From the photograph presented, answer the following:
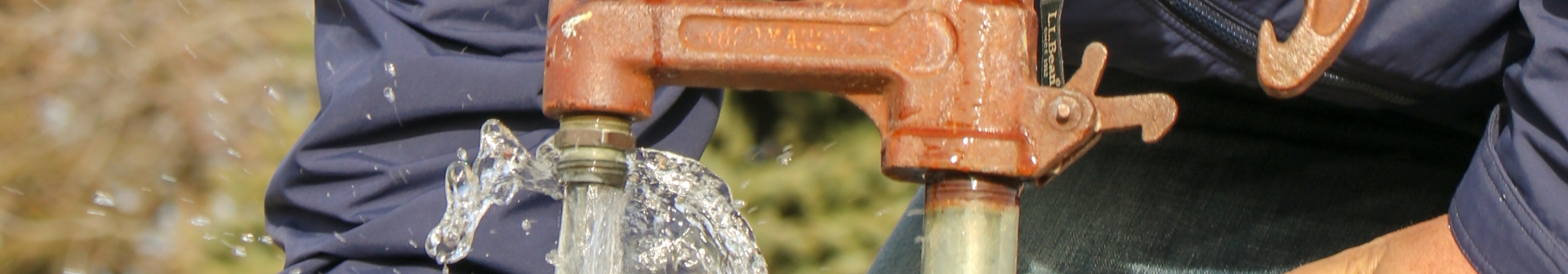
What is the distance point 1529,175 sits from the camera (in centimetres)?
108

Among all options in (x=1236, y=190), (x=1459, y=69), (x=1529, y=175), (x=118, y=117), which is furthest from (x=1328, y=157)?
(x=118, y=117)

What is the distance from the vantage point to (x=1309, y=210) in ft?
5.30

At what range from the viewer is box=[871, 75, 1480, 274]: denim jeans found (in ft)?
5.08

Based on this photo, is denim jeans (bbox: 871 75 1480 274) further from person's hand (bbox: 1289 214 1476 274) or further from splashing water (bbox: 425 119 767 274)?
splashing water (bbox: 425 119 767 274)

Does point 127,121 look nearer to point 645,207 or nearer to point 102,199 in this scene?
point 102,199

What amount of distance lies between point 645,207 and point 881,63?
13.6 inches

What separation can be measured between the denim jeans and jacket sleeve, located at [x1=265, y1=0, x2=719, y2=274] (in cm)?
51

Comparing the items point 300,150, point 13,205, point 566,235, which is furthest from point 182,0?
point 566,235

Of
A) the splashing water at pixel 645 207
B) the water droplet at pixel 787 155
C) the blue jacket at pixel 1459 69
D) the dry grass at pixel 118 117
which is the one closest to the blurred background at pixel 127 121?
the dry grass at pixel 118 117

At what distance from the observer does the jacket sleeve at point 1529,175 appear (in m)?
1.06

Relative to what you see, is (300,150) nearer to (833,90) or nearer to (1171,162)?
(833,90)

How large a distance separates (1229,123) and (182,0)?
4.50 meters

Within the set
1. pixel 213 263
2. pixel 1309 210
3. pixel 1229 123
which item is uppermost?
pixel 1229 123

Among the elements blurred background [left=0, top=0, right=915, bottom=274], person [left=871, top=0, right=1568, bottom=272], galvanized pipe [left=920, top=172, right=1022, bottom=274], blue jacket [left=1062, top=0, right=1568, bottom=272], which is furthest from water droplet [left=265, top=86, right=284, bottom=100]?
galvanized pipe [left=920, top=172, right=1022, bottom=274]
